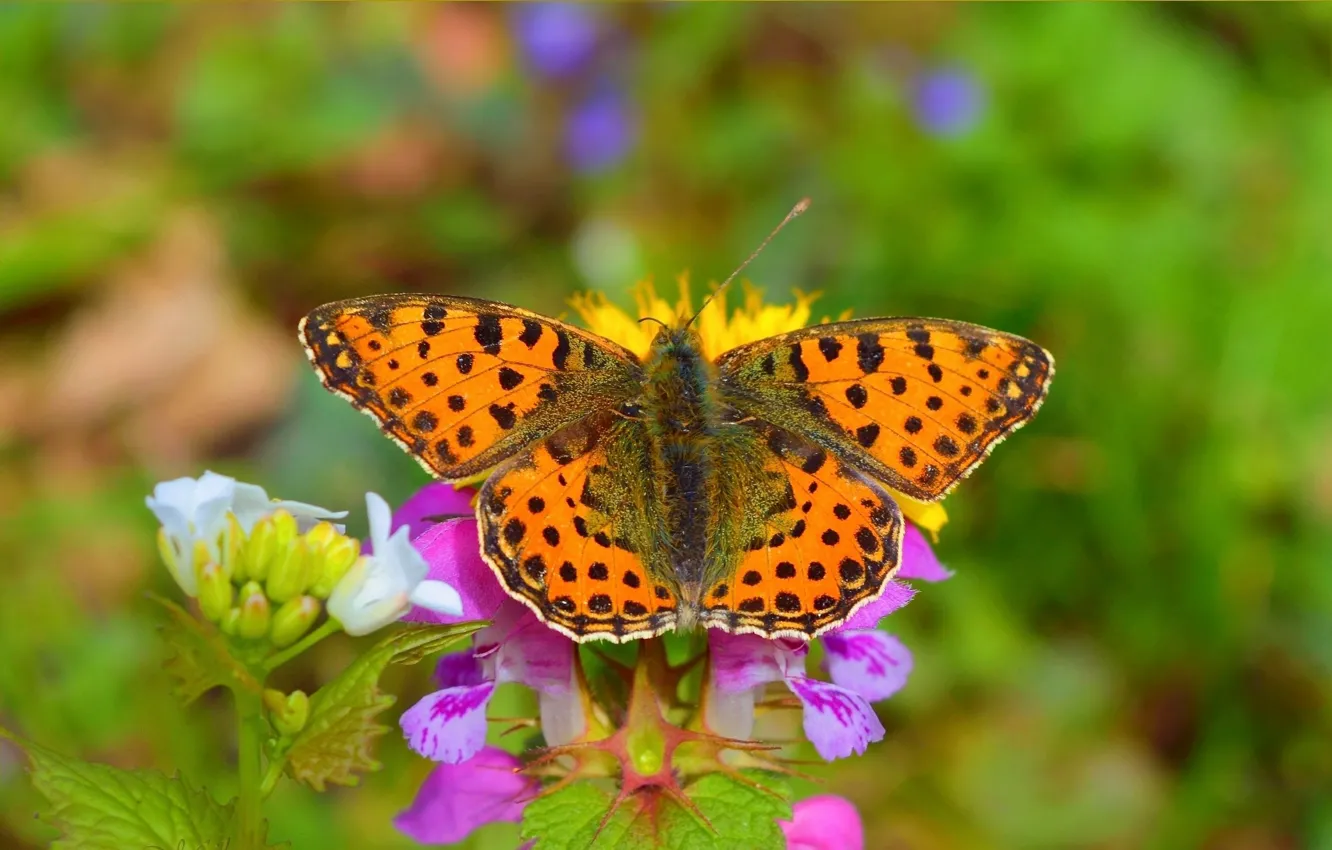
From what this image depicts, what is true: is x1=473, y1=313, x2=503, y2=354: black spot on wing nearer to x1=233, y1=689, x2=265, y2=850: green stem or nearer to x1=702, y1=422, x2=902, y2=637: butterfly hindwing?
x1=702, y1=422, x2=902, y2=637: butterfly hindwing

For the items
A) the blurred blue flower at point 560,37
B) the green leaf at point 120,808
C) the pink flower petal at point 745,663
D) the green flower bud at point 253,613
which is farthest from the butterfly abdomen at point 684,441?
the blurred blue flower at point 560,37

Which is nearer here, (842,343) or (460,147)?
(842,343)

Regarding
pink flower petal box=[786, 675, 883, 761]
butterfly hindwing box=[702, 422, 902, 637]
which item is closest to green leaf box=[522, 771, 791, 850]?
pink flower petal box=[786, 675, 883, 761]

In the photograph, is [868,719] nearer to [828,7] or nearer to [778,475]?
[778,475]

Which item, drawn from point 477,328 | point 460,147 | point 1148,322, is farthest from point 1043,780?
point 460,147

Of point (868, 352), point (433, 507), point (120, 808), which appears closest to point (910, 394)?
point (868, 352)
